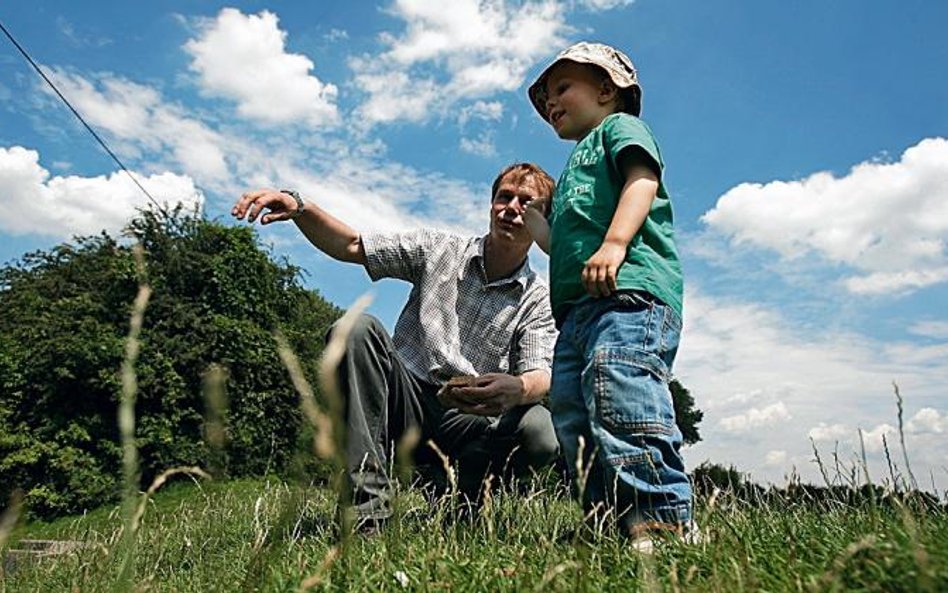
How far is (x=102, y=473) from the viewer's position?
79.2 ft

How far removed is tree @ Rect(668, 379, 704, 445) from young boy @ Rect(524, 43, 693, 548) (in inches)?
1231

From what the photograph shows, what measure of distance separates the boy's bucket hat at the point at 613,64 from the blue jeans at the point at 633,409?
4.00ft

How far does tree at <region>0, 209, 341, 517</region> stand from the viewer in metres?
23.8

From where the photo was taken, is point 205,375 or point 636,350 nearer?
point 205,375

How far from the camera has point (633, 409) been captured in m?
2.82

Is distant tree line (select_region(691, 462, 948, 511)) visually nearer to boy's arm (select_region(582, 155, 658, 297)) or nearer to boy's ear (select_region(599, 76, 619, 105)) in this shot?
boy's arm (select_region(582, 155, 658, 297))

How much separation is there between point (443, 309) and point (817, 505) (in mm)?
2080

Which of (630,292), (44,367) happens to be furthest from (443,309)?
(44,367)

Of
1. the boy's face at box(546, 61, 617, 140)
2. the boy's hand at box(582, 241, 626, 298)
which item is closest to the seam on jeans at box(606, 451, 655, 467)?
the boy's hand at box(582, 241, 626, 298)

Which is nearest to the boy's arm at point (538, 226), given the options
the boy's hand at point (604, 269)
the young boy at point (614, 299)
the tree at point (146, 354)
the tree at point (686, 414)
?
the young boy at point (614, 299)

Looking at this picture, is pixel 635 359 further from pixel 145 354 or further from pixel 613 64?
pixel 145 354

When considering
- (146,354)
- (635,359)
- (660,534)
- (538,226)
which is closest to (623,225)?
(635,359)

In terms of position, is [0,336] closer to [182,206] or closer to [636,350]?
[182,206]

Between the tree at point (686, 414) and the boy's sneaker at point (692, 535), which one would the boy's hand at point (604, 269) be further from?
the tree at point (686, 414)
